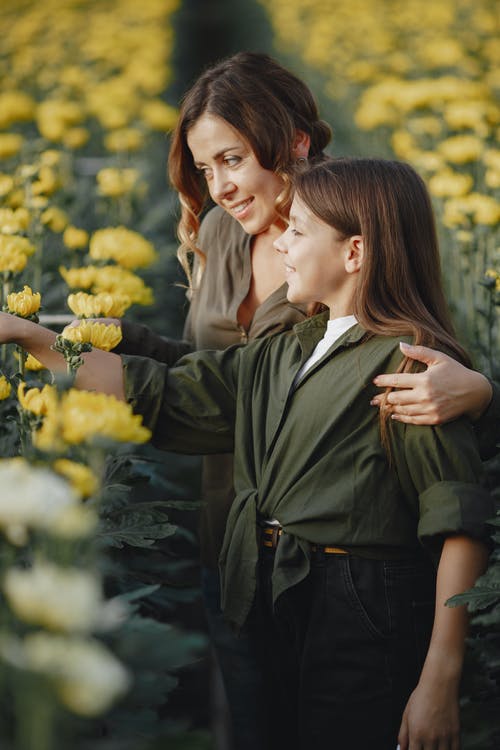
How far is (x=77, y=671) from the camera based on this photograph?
880mm

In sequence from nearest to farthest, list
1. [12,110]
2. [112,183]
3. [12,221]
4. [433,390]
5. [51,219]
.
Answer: [433,390], [12,221], [51,219], [112,183], [12,110]

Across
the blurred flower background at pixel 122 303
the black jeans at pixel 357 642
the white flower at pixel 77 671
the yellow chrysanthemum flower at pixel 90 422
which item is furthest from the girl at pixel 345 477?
the white flower at pixel 77 671

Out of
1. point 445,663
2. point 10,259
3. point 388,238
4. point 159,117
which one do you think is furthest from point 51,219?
point 159,117

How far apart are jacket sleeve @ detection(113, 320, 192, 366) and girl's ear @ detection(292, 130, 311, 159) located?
0.51 meters

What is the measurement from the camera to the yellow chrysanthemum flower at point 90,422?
1243 millimetres

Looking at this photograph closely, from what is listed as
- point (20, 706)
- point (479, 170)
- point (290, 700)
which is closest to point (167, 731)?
point (20, 706)

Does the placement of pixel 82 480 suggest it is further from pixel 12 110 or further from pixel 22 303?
pixel 12 110

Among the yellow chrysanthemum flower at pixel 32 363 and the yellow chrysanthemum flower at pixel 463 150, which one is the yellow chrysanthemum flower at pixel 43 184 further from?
the yellow chrysanthemum flower at pixel 463 150

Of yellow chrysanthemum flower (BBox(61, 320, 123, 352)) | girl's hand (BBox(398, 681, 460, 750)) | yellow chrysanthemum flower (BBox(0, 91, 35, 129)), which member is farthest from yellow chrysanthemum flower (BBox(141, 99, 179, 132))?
girl's hand (BBox(398, 681, 460, 750))

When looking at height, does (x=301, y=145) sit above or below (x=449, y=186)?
above

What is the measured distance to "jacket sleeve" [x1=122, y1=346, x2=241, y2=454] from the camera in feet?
6.23

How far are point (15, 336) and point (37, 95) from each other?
20.5 feet

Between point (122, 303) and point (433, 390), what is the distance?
77 cm

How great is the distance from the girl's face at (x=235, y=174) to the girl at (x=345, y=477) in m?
0.30
